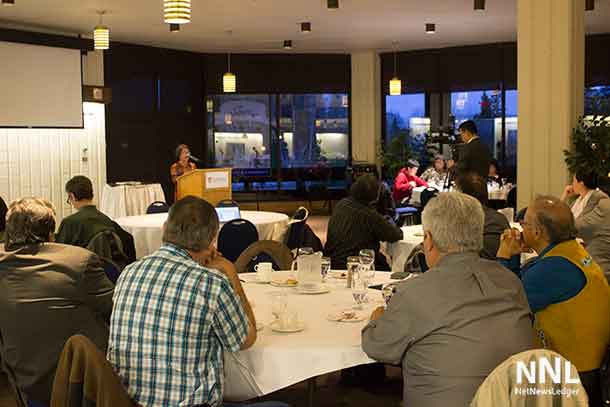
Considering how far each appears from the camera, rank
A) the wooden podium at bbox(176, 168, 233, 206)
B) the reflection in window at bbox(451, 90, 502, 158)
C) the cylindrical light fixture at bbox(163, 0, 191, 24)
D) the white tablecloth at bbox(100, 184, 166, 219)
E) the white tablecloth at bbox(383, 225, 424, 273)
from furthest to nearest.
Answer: the reflection in window at bbox(451, 90, 502, 158), the white tablecloth at bbox(100, 184, 166, 219), the wooden podium at bbox(176, 168, 233, 206), the cylindrical light fixture at bbox(163, 0, 191, 24), the white tablecloth at bbox(383, 225, 424, 273)

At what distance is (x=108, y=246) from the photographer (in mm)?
5566

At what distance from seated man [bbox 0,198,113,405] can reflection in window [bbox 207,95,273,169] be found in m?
13.1

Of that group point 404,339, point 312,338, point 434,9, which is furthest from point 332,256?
point 434,9

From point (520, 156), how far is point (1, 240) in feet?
16.8

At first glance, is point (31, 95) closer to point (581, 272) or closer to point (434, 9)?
point (434, 9)

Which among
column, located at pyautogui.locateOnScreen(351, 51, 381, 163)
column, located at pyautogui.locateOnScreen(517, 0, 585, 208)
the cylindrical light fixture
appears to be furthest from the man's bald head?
column, located at pyautogui.locateOnScreen(351, 51, 381, 163)

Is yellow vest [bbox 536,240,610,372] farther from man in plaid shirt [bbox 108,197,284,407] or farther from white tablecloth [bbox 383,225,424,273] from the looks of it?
white tablecloth [bbox 383,225,424,273]

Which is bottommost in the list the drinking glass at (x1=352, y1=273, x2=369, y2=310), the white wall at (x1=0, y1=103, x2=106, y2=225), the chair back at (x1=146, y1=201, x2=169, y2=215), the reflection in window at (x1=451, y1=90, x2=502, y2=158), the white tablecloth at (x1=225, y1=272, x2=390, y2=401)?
the white tablecloth at (x1=225, y1=272, x2=390, y2=401)

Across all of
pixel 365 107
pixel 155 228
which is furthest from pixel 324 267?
pixel 365 107

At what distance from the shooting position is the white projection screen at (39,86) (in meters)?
11.5

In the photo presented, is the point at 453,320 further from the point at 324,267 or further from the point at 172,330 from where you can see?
the point at 324,267

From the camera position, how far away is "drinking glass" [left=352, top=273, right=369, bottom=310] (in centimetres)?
378

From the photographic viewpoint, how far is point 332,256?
6.12 m

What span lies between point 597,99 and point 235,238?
29.8 ft
